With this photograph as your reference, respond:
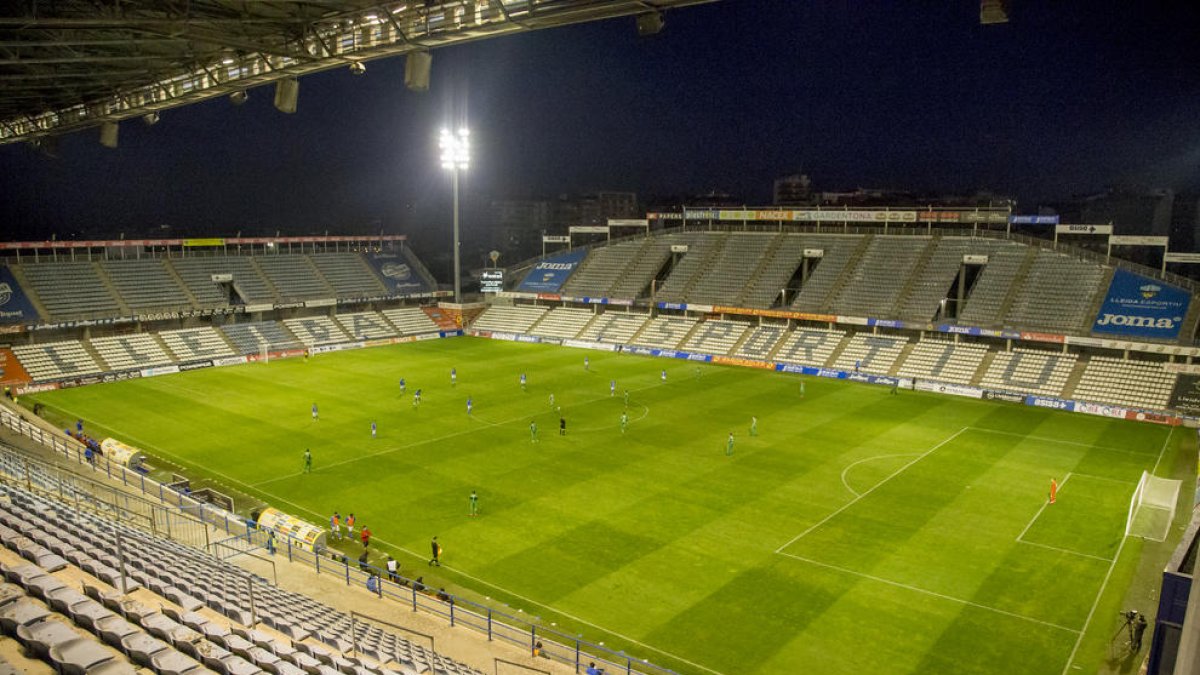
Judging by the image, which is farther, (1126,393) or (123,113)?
(1126,393)

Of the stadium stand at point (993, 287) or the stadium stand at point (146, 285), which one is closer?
the stadium stand at point (993, 287)

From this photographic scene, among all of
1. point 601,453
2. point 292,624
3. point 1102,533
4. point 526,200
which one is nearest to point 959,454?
point 1102,533

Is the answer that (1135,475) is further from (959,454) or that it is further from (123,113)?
(123,113)

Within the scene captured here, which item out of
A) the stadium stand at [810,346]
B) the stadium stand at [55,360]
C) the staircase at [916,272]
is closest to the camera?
the stadium stand at [55,360]

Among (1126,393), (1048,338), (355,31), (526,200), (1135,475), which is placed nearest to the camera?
(355,31)

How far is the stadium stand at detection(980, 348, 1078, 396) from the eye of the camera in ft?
145

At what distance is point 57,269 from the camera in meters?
55.5

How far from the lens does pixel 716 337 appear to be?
193 ft

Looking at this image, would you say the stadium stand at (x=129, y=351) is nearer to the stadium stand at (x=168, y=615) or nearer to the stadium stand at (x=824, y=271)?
the stadium stand at (x=168, y=615)

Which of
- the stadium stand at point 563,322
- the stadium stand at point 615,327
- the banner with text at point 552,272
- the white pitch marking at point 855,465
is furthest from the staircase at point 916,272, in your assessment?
the banner with text at point 552,272

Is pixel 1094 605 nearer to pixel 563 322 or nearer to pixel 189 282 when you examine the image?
Answer: pixel 563 322

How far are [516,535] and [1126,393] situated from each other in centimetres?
3616

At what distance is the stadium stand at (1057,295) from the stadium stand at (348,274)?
5167cm

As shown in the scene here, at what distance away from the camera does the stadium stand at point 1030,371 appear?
4409 cm
